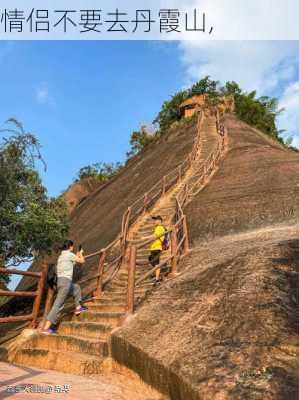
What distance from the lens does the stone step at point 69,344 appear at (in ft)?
20.4

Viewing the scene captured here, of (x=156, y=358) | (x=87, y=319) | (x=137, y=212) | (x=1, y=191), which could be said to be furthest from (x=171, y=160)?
(x=156, y=358)

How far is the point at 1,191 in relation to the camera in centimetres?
1147

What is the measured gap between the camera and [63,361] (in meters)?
6.26

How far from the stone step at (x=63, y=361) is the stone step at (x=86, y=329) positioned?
1.66 ft

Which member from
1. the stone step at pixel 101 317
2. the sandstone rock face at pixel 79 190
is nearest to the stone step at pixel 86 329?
the stone step at pixel 101 317

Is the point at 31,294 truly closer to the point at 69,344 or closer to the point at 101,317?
the point at 101,317

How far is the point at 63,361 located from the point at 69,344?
514mm

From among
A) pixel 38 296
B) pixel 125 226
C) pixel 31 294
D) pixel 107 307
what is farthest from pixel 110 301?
pixel 125 226

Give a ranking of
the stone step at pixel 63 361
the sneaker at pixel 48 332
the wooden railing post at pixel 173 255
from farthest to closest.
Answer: the wooden railing post at pixel 173 255
the sneaker at pixel 48 332
the stone step at pixel 63 361

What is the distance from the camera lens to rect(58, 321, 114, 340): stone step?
6.76m

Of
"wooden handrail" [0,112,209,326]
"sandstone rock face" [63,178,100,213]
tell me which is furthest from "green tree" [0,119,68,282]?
"sandstone rock face" [63,178,100,213]

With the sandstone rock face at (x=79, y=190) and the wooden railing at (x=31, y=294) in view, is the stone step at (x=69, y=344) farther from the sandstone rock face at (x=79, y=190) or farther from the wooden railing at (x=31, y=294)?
Result: the sandstone rock face at (x=79, y=190)

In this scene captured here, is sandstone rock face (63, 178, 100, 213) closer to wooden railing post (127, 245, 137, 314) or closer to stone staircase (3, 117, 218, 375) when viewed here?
stone staircase (3, 117, 218, 375)

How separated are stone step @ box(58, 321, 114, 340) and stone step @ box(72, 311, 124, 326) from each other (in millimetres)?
172
